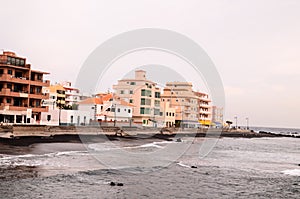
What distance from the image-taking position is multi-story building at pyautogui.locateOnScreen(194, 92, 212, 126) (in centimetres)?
12838

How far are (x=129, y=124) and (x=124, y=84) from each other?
719 inches

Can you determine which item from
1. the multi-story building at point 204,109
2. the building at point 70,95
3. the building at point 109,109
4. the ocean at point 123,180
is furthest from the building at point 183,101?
the ocean at point 123,180

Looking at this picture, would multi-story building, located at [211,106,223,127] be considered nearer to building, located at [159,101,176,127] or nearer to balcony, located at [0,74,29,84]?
building, located at [159,101,176,127]

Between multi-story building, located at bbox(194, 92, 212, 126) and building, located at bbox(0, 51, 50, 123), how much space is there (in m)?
74.2

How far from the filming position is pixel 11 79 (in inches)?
2227

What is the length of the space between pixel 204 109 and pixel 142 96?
148 feet

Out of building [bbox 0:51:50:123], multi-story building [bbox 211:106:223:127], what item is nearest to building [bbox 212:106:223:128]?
multi-story building [bbox 211:106:223:127]

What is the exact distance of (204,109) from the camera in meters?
132

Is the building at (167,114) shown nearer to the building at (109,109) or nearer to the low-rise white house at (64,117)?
the building at (109,109)

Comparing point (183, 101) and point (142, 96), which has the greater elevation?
point (183, 101)

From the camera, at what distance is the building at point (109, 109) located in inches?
3328

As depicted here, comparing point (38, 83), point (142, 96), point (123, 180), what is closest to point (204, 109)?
point (142, 96)

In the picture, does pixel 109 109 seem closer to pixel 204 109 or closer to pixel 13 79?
pixel 13 79

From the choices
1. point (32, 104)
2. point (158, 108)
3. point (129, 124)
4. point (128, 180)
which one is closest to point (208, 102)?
point (158, 108)
